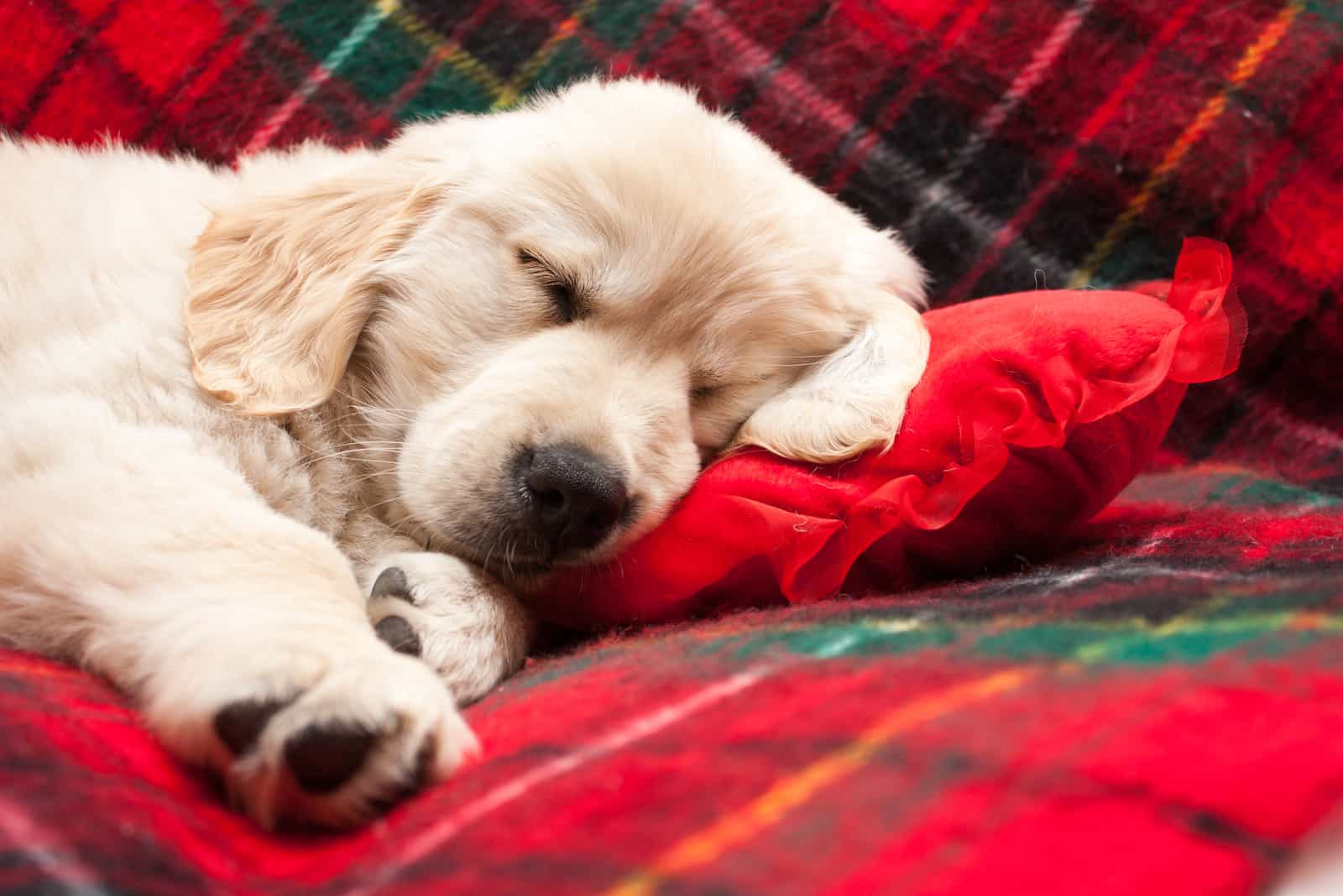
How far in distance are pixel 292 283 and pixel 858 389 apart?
926 millimetres

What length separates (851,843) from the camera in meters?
0.75

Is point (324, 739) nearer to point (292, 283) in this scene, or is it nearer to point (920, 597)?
point (920, 597)

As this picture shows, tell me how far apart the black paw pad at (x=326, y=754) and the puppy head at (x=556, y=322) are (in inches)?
22.0

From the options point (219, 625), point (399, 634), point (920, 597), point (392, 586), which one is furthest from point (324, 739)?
point (920, 597)

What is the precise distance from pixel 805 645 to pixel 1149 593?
1.36 ft

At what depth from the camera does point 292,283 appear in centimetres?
174

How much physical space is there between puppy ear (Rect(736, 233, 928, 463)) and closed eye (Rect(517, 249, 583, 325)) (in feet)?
1.13

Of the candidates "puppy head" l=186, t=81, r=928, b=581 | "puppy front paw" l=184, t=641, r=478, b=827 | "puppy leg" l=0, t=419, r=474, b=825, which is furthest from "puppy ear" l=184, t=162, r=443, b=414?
"puppy front paw" l=184, t=641, r=478, b=827

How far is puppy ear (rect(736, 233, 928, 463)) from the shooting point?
1.56 m

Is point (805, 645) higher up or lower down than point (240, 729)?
higher up

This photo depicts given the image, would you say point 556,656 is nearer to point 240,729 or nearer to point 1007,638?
point 240,729

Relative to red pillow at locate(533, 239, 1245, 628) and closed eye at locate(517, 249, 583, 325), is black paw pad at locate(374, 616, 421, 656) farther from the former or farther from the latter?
closed eye at locate(517, 249, 583, 325)

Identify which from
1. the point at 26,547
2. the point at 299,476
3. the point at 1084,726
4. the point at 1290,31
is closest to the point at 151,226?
the point at 299,476

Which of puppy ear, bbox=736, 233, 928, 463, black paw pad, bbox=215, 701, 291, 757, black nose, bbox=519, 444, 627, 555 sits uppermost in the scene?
puppy ear, bbox=736, 233, 928, 463
